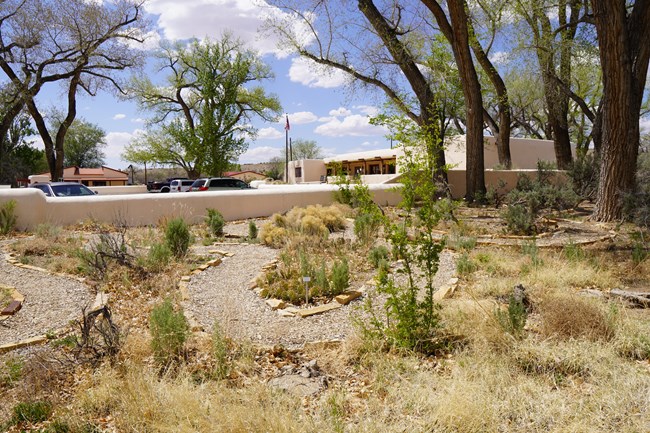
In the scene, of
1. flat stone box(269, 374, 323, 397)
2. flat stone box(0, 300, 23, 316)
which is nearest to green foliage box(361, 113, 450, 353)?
flat stone box(269, 374, 323, 397)

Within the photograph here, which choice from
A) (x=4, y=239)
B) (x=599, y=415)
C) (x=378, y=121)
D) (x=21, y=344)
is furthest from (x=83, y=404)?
(x=4, y=239)

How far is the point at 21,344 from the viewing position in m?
4.56

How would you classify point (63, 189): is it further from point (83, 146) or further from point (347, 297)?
point (83, 146)

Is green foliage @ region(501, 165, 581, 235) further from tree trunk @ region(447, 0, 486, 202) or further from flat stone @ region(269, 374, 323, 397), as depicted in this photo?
flat stone @ region(269, 374, 323, 397)

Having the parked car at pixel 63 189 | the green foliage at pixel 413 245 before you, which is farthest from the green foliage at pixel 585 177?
the parked car at pixel 63 189

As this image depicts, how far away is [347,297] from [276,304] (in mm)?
839

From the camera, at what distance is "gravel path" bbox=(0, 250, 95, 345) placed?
502cm

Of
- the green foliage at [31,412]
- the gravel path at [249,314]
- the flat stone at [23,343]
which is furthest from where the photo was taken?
the gravel path at [249,314]

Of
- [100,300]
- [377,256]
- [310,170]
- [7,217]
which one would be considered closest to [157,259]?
[100,300]

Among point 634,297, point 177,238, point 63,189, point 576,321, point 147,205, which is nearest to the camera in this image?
point 576,321

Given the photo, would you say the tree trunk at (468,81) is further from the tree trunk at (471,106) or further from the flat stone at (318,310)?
the flat stone at (318,310)

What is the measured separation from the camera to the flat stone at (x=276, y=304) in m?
5.81

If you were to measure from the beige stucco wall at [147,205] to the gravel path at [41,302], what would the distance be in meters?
4.65

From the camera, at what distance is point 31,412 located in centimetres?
336
